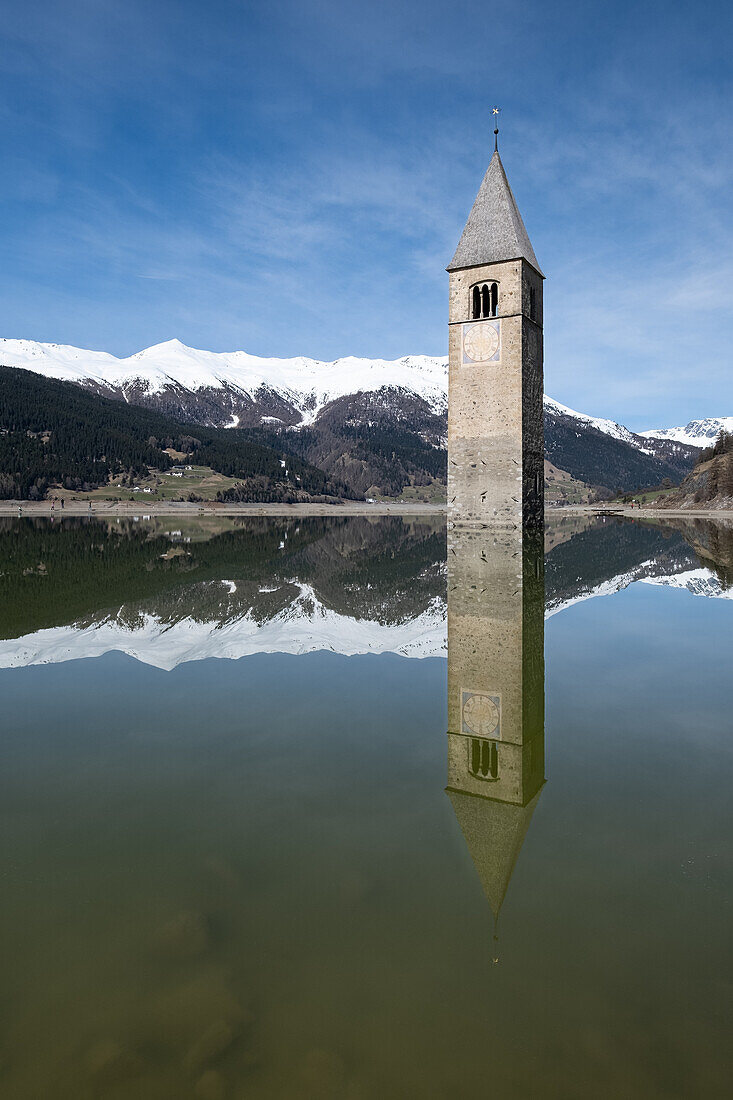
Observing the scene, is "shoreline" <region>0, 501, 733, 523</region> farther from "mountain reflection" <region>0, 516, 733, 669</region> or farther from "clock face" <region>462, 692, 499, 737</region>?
"clock face" <region>462, 692, 499, 737</region>

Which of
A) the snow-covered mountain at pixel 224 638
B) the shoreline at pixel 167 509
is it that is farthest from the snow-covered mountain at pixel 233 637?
the shoreline at pixel 167 509

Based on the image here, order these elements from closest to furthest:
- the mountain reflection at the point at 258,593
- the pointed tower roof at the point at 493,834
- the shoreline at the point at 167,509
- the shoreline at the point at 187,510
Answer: the pointed tower roof at the point at 493,834 → the mountain reflection at the point at 258,593 → the shoreline at the point at 187,510 → the shoreline at the point at 167,509

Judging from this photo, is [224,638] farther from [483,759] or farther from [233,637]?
[483,759]

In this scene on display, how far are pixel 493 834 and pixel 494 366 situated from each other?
2060 inches

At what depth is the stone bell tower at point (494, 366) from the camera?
53.8 meters

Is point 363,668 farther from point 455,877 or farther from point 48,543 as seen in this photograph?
point 48,543

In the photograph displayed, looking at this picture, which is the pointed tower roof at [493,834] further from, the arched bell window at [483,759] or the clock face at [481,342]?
the clock face at [481,342]

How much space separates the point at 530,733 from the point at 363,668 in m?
4.86

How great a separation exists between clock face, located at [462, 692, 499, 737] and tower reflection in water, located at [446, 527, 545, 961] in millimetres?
14

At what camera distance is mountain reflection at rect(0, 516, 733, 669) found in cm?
1570

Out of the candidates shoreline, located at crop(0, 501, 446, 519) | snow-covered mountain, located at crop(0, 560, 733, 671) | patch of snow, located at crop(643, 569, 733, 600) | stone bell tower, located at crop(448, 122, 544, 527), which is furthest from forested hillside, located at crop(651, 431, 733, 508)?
snow-covered mountain, located at crop(0, 560, 733, 671)

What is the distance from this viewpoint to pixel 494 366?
2156 inches

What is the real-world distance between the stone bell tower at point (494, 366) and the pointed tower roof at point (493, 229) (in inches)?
3.2

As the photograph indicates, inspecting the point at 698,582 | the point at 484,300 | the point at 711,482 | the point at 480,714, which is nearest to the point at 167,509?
the point at 711,482
